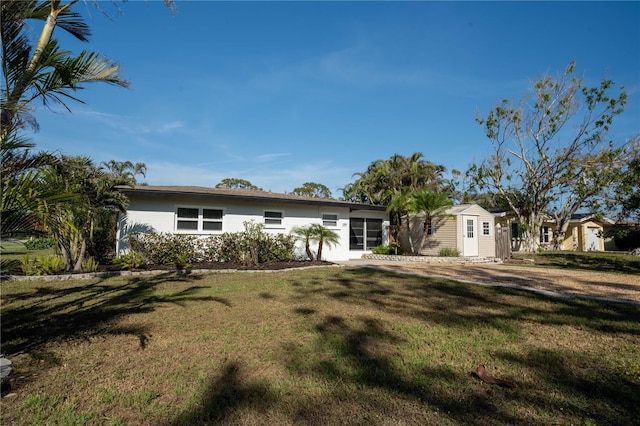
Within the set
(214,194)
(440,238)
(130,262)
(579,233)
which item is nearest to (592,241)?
(579,233)

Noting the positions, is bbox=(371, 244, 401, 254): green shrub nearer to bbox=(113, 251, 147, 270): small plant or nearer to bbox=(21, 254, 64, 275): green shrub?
bbox=(113, 251, 147, 270): small plant

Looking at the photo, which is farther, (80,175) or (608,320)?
(80,175)

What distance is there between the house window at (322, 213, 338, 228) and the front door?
6.91 meters

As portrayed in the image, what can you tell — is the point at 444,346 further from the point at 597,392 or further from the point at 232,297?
the point at 232,297

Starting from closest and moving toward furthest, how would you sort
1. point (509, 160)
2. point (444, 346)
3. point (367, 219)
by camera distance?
point (444, 346) < point (367, 219) < point (509, 160)

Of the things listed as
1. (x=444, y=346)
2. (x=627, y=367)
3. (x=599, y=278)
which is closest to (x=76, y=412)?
(x=444, y=346)

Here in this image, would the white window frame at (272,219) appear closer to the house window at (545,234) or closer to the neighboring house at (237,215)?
the neighboring house at (237,215)

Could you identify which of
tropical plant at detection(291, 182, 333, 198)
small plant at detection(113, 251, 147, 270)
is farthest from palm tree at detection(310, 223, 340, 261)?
tropical plant at detection(291, 182, 333, 198)

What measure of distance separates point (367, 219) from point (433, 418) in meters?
15.6

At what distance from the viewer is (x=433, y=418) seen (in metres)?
2.73

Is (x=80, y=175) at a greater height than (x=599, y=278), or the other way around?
(x=80, y=175)

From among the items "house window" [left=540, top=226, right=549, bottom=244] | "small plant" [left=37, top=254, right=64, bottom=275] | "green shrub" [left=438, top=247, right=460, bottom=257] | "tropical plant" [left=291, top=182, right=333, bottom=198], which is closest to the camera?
"small plant" [left=37, top=254, right=64, bottom=275]

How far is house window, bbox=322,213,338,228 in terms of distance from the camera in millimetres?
16188

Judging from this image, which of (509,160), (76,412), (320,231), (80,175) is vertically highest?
(509,160)
